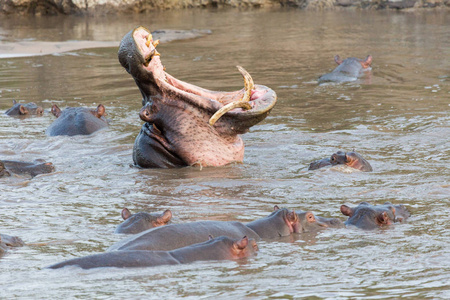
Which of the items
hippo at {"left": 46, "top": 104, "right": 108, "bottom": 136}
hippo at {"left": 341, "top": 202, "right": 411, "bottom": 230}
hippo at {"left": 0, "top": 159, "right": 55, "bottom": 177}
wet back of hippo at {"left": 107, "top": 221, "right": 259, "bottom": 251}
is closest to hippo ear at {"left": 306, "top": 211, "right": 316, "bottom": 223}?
hippo at {"left": 341, "top": 202, "right": 411, "bottom": 230}

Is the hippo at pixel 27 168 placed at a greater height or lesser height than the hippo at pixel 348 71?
lesser

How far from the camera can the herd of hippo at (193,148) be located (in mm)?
4004

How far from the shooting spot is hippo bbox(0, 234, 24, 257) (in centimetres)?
386

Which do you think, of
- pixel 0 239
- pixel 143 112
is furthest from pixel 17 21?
pixel 0 239

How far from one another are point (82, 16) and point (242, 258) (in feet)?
68.2

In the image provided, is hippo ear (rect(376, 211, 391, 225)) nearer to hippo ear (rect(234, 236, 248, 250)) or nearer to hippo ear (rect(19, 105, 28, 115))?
hippo ear (rect(234, 236, 248, 250))

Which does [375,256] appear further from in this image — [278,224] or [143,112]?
[143,112]

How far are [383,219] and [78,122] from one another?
420cm

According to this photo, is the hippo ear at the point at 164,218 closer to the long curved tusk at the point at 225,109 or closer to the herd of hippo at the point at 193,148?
the herd of hippo at the point at 193,148

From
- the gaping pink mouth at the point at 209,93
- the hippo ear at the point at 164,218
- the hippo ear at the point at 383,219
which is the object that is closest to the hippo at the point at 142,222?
the hippo ear at the point at 164,218

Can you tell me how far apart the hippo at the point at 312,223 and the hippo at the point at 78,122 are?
3827 mm

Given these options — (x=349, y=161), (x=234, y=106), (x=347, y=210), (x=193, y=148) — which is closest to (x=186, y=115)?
(x=193, y=148)

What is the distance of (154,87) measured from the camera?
5473mm

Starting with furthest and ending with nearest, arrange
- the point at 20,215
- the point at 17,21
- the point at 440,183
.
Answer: the point at 17,21 → the point at 440,183 → the point at 20,215
